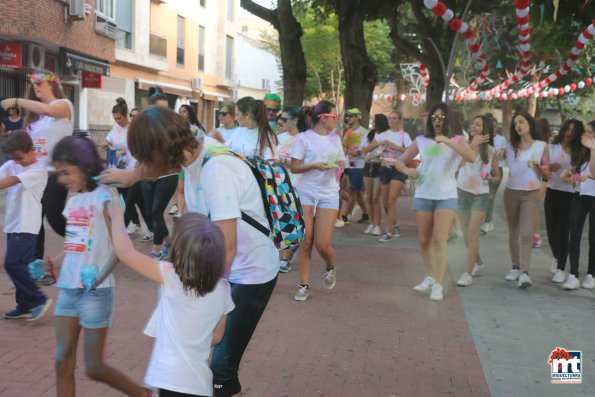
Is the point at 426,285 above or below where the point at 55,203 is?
below

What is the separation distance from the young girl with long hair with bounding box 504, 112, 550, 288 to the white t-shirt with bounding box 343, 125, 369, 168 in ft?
12.7

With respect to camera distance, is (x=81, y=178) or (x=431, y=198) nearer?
(x=81, y=178)

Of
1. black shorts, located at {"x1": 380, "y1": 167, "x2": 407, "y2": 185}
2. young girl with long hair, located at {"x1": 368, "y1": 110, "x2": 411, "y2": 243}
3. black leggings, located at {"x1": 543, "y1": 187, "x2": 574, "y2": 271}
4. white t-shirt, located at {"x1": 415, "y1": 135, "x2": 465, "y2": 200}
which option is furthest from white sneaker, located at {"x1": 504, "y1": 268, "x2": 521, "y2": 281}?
black shorts, located at {"x1": 380, "y1": 167, "x2": 407, "y2": 185}

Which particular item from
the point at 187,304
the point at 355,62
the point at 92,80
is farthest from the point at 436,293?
the point at 92,80

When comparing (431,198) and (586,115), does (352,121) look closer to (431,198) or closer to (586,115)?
(431,198)

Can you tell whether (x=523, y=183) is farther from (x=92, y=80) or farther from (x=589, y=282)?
(x=92, y=80)

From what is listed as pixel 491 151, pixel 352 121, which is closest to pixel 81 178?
pixel 491 151

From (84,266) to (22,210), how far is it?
2.34m

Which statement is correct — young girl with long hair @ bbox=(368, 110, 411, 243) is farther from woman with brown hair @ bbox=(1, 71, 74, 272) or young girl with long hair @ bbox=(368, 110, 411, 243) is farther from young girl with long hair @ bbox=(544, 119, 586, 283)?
woman with brown hair @ bbox=(1, 71, 74, 272)

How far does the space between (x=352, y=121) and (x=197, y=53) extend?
2686 cm

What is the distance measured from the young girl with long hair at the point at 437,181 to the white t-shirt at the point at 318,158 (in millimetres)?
634

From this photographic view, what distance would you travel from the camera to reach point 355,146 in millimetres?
11609

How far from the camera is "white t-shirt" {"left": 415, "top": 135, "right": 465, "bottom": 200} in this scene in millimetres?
6842

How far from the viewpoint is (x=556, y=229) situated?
26.9 ft
